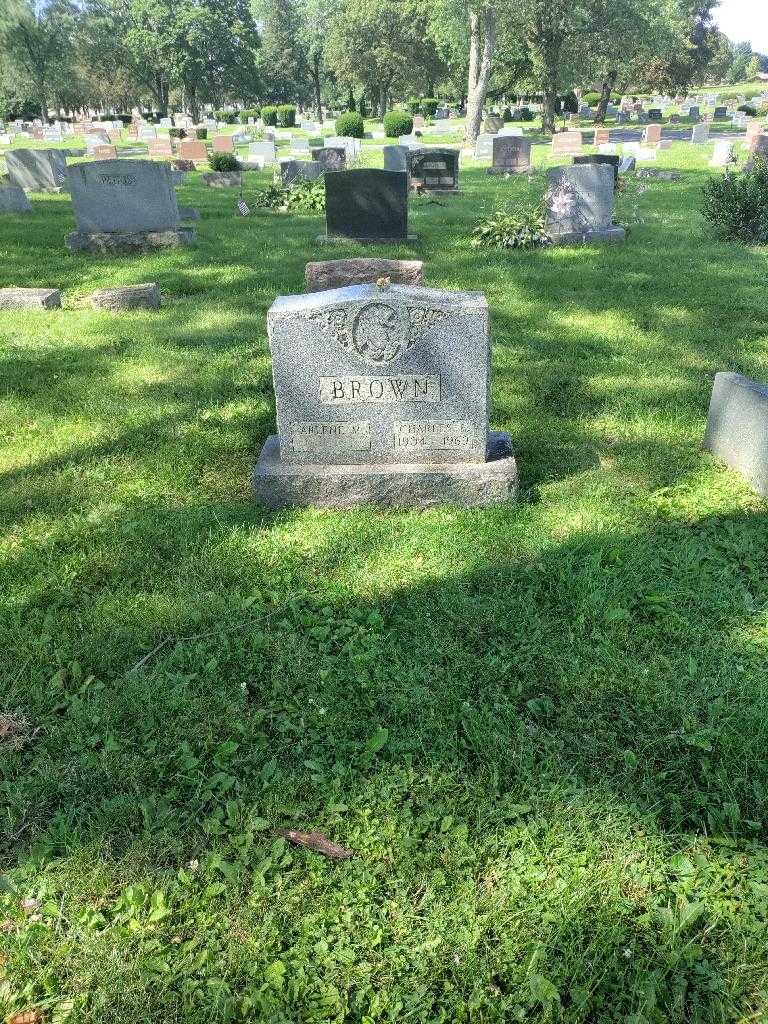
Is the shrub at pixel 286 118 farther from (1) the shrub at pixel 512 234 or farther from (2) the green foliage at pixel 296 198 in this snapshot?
Result: (1) the shrub at pixel 512 234

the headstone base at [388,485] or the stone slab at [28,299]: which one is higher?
the stone slab at [28,299]

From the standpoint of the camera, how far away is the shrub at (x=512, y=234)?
37.5ft

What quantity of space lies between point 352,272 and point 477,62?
3043 cm

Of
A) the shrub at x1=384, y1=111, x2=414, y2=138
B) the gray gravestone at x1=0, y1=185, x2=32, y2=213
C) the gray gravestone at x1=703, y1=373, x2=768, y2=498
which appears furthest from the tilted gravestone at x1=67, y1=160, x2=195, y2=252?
the shrub at x1=384, y1=111, x2=414, y2=138

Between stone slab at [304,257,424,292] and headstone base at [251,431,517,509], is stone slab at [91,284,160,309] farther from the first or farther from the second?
headstone base at [251,431,517,509]

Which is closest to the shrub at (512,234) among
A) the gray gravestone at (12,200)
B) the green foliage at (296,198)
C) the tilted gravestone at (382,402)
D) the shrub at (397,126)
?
the green foliage at (296,198)

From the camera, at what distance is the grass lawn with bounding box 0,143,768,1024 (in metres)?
2.07

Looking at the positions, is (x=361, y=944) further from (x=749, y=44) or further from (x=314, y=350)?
(x=749, y=44)

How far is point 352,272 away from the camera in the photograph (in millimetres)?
7395

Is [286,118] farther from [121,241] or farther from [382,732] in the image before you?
[382,732]

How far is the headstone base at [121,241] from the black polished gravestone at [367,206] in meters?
2.51

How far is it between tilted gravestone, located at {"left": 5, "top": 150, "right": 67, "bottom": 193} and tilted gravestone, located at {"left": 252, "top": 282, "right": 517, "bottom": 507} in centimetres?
1739

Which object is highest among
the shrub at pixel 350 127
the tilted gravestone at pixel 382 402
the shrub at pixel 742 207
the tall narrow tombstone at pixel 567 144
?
the shrub at pixel 350 127

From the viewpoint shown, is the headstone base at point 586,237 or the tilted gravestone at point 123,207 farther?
the headstone base at point 586,237
